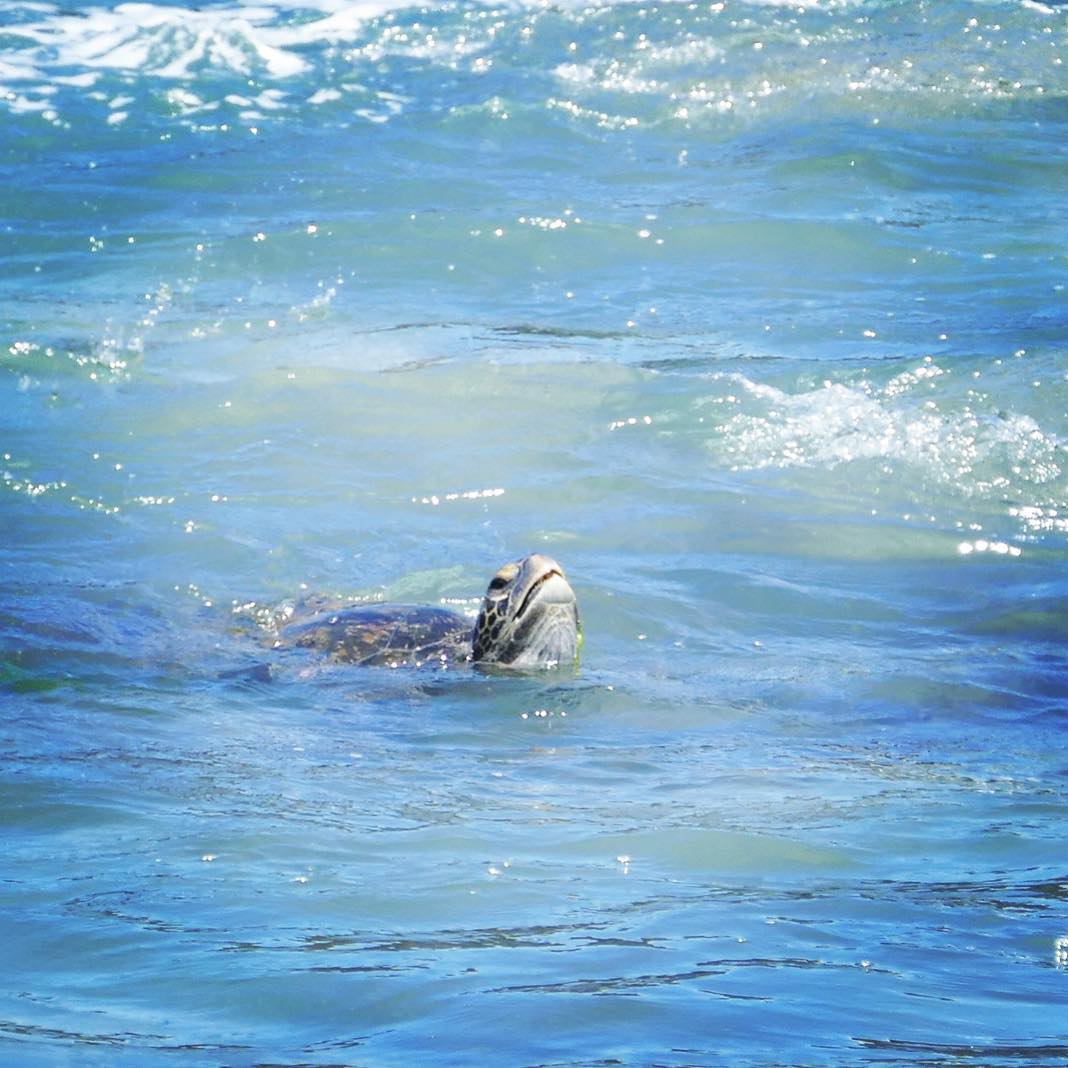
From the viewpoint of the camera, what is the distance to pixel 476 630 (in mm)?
6016

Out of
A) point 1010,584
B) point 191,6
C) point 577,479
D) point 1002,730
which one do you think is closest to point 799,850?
point 1002,730

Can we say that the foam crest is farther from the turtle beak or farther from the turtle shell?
the turtle beak

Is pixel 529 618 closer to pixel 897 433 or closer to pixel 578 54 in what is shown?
pixel 897 433

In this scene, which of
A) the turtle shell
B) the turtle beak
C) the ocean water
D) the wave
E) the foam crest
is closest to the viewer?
the ocean water

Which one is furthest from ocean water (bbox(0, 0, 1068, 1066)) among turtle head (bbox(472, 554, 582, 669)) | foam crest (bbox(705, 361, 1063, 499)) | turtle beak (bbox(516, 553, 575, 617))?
turtle beak (bbox(516, 553, 575, 617))

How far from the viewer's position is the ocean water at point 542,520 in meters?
3.08

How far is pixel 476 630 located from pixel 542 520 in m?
1.76

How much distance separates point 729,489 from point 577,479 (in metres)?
0.74

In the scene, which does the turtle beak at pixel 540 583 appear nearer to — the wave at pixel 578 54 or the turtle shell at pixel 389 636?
the turtle shell at pixel 389 636

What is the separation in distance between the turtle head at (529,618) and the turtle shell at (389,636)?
0.20m

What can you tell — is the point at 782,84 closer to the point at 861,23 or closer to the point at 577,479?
the point at 861,23

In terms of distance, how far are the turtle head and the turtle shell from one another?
20 centimetres

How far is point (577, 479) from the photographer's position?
26.7ft

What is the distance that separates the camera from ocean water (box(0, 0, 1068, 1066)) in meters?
3.08
